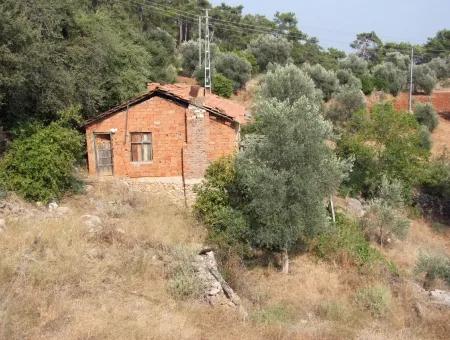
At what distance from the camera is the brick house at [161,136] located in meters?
18.5

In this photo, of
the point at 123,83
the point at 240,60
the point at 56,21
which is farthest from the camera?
the point at 240,60

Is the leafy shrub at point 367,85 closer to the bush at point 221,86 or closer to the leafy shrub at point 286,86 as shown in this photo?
the bush at point 221,86

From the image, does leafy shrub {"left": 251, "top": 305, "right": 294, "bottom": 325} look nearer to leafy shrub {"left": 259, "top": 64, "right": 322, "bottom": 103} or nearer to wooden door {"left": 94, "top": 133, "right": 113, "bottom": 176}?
wooden door {"left": 94, "top": 133, "right": 113, "bottom": 176}

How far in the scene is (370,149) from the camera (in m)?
27.2

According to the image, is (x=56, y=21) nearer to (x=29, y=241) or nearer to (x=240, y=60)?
(x=29, y=241)

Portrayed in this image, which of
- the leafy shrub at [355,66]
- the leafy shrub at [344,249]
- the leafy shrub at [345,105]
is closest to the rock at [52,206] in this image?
the leafy shrub at [344,249]

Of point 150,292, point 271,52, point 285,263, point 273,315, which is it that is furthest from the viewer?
point 271,52

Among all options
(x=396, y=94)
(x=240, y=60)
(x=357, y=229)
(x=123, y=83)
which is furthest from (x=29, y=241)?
(x=396, y=94)

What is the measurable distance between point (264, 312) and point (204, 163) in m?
8.19

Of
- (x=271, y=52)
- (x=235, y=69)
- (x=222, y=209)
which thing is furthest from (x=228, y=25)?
(x=222, y=209)

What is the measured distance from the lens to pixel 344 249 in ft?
55.3

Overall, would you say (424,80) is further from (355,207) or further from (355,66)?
(355,207)

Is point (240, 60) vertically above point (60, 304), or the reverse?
point (240, 60)

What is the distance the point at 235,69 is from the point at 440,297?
34.0 metres
